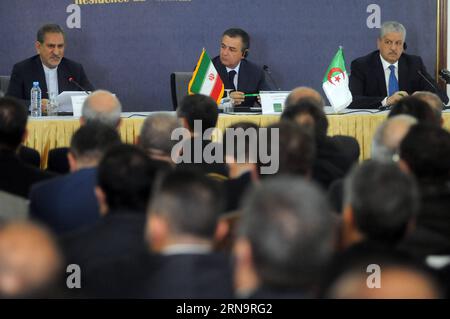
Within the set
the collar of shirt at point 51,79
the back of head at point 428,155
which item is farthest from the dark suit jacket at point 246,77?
the back of head at point 428,155

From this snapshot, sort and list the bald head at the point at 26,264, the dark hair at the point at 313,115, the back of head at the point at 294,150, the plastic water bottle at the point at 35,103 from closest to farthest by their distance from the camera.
A: the bald head at the point at 26,264 → the back of head at the point at 294,150 → the dark hair at the point at 313,115 → the plastic water bottle at the point at 35,103

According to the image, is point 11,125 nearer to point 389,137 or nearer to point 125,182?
point 125,182

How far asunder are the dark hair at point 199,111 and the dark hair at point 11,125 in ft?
2.89

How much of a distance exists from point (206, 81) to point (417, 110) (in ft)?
7.57

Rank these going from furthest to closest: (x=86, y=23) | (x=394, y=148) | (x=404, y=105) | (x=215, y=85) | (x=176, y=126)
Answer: (x=86, y=23), (x=215, y=85), (x=404, y=105), (x=176, y=126), (x=394, y=148)

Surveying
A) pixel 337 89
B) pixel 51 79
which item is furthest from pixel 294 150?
pixel 51 79

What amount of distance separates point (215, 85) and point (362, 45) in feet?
7.36

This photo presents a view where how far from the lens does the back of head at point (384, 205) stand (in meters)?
2.09

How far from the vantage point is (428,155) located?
2740mm

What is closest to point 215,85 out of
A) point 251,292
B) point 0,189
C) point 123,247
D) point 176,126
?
point 176,126

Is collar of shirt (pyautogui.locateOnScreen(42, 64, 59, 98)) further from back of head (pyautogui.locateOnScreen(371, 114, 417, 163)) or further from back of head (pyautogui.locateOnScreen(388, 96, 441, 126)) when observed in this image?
back of head (pyautogui.locateOnScreen(371, 114, 417, 163))

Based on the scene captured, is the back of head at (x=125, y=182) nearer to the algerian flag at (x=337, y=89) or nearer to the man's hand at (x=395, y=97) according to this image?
the algerian flag at (x=337, y=89)
